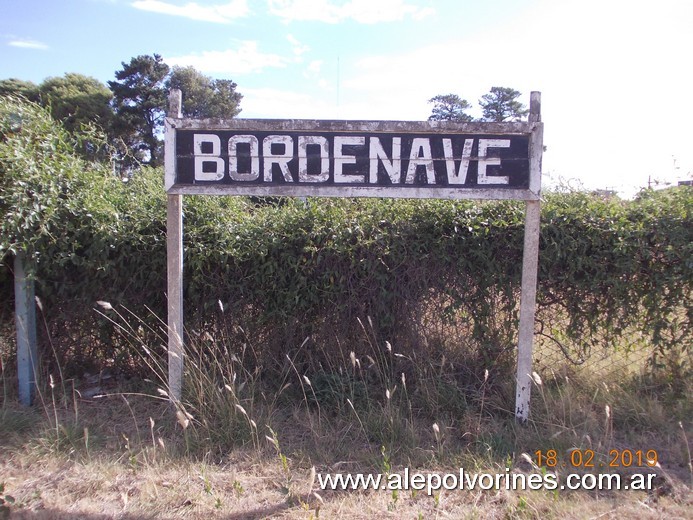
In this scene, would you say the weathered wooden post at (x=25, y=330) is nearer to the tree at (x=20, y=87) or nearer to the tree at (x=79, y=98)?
the tree at (x=79, y=98)

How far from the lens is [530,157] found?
12.1 feet

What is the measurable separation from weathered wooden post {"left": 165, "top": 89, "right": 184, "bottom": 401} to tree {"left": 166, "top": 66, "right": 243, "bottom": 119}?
32.9 meters

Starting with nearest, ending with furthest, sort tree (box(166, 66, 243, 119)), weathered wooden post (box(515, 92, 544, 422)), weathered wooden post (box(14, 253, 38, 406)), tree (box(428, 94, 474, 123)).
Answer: weathered wooden post (box(515, 92, 544, 422)) < weathered wooden post (box(14, 253, 38, 406)) < tree (box(428, 94, 474, 123)) < tree (box(166, 66, 243, 119))

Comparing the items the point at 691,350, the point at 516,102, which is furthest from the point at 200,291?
the point at 516,102

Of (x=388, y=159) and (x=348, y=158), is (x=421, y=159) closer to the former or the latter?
(x=388, y=159)

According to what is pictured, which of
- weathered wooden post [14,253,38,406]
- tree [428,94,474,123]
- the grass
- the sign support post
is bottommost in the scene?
the grass

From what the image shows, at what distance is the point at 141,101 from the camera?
31.5 meters

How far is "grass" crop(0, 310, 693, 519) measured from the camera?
2.87 m

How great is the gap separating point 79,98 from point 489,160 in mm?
33308

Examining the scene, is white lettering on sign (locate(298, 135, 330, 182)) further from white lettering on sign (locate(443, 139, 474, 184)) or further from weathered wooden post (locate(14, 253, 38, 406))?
weathered wooden post (locate(14, 253, 38, 406))

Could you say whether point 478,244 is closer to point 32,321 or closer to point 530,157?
point 530,157

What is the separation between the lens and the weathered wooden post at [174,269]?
3.72 meters

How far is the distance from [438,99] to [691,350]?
2722cm
